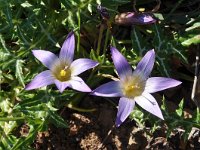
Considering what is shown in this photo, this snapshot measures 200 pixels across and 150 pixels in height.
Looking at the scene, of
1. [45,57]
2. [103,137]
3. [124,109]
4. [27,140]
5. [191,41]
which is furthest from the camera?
[103,137]

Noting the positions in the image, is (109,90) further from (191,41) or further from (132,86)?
(191,41)

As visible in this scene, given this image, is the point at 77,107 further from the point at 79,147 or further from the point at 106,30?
the point at 106,30

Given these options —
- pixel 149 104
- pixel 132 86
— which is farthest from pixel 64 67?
pixel 149 104

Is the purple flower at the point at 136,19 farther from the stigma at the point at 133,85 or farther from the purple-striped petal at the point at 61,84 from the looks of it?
the purple-striped petal at the point at 61,84

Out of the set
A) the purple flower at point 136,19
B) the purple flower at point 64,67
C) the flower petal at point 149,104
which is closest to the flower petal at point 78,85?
the purple flower at point 64,67

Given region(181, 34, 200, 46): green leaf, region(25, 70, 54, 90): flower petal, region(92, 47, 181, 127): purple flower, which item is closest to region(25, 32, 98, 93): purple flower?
region(25, 70, 54, 90): flower petal

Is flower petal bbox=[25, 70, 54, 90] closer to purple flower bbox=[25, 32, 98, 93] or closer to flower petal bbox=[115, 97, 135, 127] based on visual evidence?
purple flower bbox=[25, 32, 98, 93]

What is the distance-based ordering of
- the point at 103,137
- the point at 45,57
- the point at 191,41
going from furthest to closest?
the point at 103,137 → the point at 191,41 → the point at 45,57
